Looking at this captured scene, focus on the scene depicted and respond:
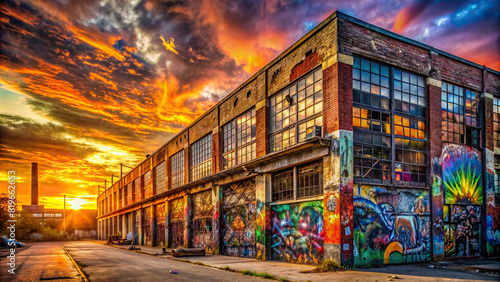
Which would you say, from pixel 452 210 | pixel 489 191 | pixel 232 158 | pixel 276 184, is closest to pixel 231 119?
pixel 232 158

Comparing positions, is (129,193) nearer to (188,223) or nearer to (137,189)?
(137,189)

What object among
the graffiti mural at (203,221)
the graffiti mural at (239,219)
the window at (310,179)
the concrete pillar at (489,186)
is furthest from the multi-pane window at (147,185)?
the concrete pillar at (489,186)

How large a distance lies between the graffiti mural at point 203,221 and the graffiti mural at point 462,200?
43.9 ft

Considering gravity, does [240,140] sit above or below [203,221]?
above

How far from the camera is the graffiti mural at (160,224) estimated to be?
33.9 meters

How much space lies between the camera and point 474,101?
18094 millimetres

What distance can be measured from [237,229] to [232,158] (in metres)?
4.39

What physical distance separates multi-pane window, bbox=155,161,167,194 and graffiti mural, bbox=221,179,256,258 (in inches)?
575

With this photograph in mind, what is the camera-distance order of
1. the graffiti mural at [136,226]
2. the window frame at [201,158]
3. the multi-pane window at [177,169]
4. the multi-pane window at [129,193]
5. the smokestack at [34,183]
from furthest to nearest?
the smokestack at [34,183] < the multi-pane window at [129,193] < the graffiti mural at [136,226] < the multi-pane window at [177,169] < the window frame at [201,158]

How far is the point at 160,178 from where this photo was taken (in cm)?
3725

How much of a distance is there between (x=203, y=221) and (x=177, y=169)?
29.3 feet

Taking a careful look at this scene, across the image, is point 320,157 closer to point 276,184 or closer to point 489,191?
point 276,184

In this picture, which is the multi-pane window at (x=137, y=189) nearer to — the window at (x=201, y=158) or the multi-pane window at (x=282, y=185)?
the window at (x=201, y=158)

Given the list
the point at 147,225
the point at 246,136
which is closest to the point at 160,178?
the point at 147,225
